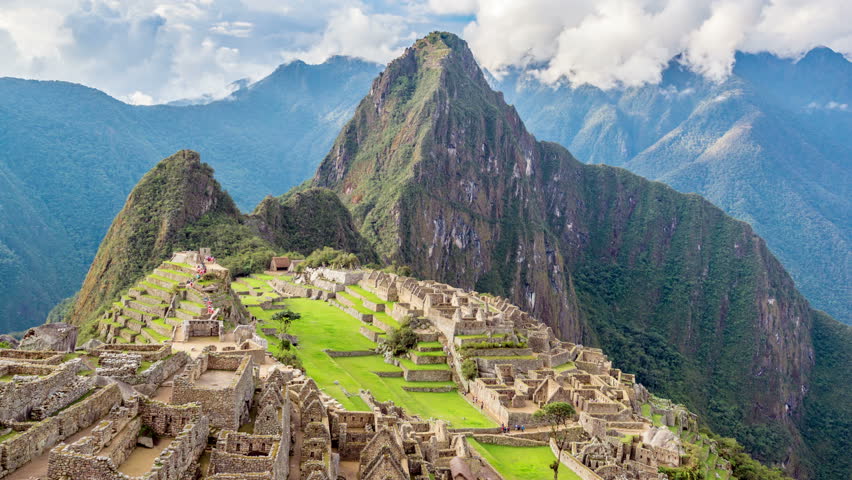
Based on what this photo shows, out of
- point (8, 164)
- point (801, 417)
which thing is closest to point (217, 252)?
point (8, 164)

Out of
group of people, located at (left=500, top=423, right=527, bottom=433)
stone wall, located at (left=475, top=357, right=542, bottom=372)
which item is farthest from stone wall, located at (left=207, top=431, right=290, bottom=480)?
stone wall, located at (left=475, top=357, right=542, bottom=372)

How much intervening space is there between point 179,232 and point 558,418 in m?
63.6

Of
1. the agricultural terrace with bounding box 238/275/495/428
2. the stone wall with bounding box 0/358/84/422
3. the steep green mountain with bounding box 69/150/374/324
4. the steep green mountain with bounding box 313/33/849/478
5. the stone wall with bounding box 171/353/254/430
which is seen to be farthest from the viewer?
the steep green mountain with bounding box 313/33/849/478

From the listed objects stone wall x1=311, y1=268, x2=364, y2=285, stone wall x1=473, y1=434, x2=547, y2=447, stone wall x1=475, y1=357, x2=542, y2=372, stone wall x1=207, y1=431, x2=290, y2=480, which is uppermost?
stone wall x1=311, y1=268, x2=364, y2=285

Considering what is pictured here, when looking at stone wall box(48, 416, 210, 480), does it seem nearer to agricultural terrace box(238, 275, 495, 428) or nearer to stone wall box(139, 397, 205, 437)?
stone wall box(139, 397, 205, 437)

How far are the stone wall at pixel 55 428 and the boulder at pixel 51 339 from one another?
8774 millimetres

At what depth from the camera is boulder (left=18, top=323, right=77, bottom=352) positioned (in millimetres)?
21719

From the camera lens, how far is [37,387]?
1264 centimetres

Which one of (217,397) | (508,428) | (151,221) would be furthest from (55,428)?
(151,221)

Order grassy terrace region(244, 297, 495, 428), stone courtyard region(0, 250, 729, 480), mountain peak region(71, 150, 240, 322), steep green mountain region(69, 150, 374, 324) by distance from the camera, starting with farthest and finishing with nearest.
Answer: steep green mountain region(69, 150, 374, 324)
mountain peak region(71, 150, 240, 322)
grassy terrace region(244, 297, 495, 428)
stone courtyard region(0, 250, 729, 480)

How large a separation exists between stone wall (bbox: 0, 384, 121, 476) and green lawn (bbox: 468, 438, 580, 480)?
19.5 metres

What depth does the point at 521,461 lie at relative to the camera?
32.6m

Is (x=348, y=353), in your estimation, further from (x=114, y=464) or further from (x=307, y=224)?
(x=307, y=224)

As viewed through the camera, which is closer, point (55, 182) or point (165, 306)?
point (165, 306)
